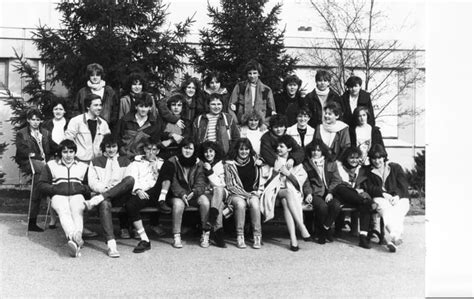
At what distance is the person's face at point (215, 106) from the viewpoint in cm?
655

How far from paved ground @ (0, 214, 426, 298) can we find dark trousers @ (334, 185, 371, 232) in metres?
0.32

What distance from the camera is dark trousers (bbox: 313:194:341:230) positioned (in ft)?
19.8

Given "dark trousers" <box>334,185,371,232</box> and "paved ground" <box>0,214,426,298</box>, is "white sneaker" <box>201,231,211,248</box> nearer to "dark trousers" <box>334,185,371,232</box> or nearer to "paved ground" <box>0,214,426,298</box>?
"paved ground" <box>0,214,426,298</box>

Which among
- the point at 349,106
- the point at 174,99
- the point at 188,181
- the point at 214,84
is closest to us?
the point at 188,181

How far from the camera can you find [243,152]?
612cm

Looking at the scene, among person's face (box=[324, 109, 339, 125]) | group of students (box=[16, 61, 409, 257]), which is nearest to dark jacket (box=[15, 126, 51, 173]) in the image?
group of students (box=[16, 61, 409, 257])

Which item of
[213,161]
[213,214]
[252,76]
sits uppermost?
[252,76]

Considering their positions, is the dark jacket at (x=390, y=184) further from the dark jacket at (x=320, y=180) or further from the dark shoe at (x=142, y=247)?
the dark shoe at (x=142, y=247)

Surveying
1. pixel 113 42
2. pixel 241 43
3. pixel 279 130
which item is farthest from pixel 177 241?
pixel 241 43

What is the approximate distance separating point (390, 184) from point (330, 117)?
1.17m

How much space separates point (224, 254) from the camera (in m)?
5.61

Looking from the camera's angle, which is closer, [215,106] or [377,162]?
[377,162]

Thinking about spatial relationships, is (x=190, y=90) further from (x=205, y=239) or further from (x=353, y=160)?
(x=353, y=160)

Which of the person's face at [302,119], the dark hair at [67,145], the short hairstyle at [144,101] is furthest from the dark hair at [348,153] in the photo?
the dark hair at [67,145]
